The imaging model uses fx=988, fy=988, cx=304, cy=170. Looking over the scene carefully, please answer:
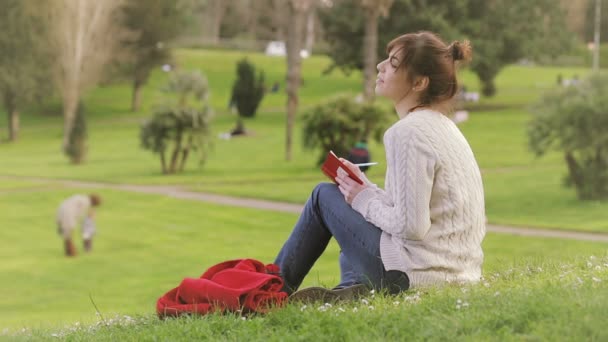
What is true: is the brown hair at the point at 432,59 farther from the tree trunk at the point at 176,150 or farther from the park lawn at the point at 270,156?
the tree trunk at the point at 176,150

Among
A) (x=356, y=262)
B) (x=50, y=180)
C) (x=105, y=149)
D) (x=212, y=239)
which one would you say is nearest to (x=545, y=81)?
(x=105, y=149)

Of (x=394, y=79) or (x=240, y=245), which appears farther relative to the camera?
(x=240, y=245)

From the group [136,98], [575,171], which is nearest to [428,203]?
[575,171]

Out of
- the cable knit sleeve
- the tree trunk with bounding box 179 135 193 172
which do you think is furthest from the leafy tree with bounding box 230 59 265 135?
the cable knit sleeve

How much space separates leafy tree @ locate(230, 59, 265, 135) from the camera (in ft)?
178

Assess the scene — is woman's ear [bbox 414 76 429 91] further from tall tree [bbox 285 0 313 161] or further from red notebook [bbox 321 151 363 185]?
tall tree [bbox 285 0 313 161]

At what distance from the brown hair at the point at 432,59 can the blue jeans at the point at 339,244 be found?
0.77 m

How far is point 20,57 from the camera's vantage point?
184ft

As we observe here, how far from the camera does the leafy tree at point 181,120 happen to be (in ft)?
109

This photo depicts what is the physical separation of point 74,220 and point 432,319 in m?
17.8

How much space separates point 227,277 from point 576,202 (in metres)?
20.8

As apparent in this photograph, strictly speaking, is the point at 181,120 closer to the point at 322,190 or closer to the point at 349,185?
the point at 322,190

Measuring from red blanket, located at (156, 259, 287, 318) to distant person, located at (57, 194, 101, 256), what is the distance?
1653 centimetres

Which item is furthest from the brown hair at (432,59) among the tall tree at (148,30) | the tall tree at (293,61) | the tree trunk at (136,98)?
the tree trunk at (136,98)
